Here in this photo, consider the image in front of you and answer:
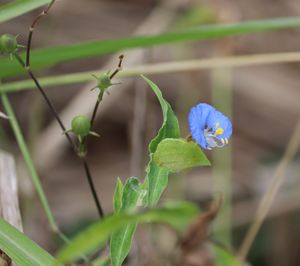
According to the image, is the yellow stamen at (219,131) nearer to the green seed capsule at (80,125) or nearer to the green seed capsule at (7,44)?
the green seed capsule at (80,125)

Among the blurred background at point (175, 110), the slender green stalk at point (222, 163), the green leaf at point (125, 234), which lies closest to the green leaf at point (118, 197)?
the green leaf at point (125, 234)

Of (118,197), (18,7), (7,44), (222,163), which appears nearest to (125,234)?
(118,197)

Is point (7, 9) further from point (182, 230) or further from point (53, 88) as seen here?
point (53, 88)

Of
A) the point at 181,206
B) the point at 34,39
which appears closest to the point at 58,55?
the point at 181,206

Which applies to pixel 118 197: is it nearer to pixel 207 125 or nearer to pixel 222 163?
pixel 207 125

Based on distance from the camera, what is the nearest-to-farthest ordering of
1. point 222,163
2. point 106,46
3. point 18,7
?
1. point 18,7
2. point 106,46
3. point 222,163

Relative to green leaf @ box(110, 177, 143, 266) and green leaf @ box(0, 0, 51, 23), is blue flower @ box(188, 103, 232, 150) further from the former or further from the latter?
green leaf @ box(0, 0, 51, 23)

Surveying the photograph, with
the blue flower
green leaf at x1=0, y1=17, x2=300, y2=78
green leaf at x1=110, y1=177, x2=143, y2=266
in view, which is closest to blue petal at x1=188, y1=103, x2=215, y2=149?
the blue flower
